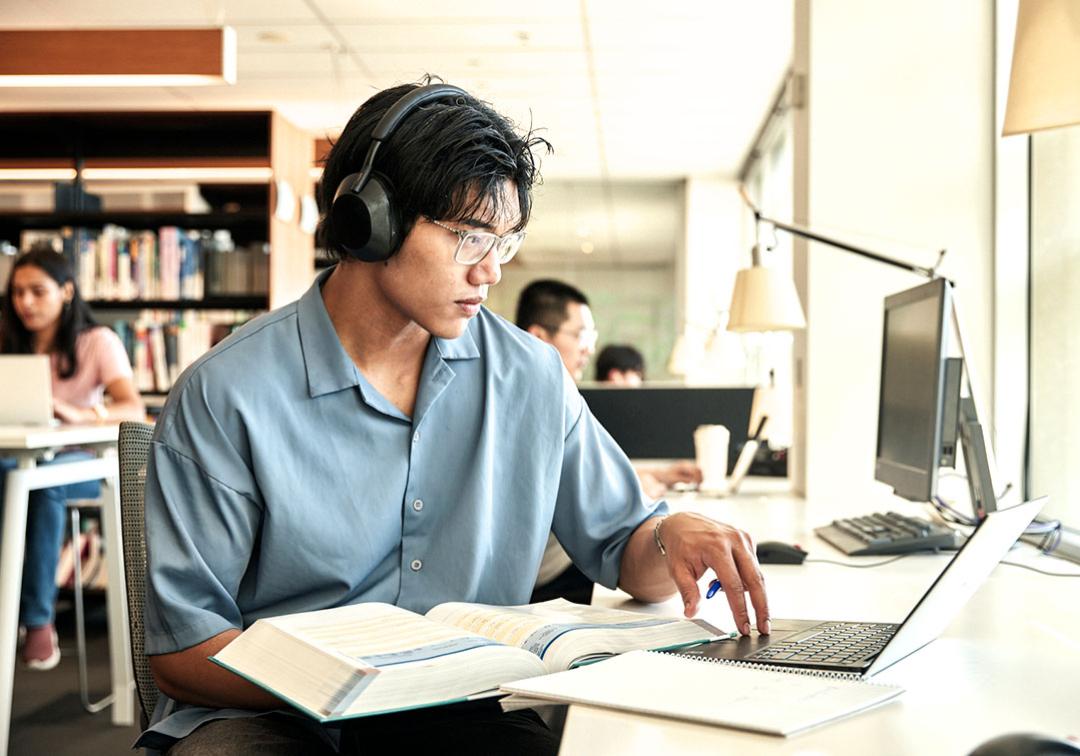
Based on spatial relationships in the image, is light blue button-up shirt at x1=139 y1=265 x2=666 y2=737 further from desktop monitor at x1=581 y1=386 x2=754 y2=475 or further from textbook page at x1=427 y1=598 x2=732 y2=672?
desktop monitor at x1=581 y1=386 x2=754 y2=475

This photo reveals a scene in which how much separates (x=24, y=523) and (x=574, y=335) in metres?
1.46

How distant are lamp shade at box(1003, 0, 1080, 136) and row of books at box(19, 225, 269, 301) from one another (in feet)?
13.2

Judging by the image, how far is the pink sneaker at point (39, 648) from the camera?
3.37 metres

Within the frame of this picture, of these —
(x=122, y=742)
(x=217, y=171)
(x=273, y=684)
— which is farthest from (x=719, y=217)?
(x=273, y=684)

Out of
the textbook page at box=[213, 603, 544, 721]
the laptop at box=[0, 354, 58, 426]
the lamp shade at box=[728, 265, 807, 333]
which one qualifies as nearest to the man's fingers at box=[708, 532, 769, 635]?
the textbook page at box=[213, 603, 544, 721]

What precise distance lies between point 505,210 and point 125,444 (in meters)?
0.51

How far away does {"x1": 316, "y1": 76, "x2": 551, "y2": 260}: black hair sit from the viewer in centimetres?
117

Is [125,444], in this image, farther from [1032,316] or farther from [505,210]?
[1032,316]

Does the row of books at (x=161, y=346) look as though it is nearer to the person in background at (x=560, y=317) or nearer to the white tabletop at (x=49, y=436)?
the white tabletop at (x=49, y=436)

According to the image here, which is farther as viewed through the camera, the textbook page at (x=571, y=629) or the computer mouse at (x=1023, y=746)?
the textbook page at (x=571, y=629)

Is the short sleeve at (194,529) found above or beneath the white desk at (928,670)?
above

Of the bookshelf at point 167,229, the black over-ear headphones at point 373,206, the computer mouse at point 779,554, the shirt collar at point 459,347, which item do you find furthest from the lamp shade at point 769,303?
the bookshelf at point 167,229

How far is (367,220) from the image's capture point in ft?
3.71

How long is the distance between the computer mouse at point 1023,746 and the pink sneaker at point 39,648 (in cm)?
342
